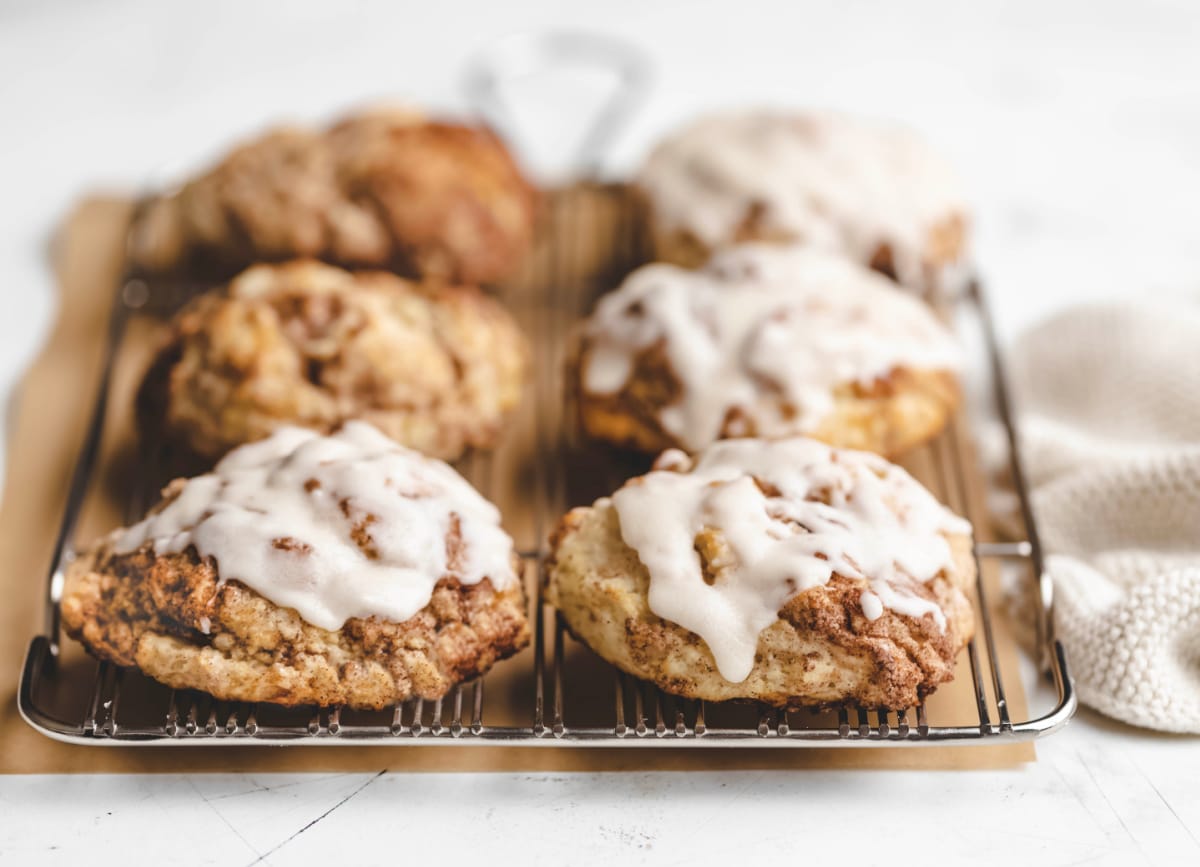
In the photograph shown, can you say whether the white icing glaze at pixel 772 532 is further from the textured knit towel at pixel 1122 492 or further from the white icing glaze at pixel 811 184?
the white icing glaze at pixel 811 184

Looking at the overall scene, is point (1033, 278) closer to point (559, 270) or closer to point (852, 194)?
point (852, 194)

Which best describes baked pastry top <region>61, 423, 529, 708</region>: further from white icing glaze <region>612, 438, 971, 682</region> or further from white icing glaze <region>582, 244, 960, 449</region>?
white icing glaze <region>582, 244, 960, 449</region>

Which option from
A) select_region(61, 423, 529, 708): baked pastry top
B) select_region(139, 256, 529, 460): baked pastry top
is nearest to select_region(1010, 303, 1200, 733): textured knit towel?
select_region(61, 423, 529, 708): baked pastry top

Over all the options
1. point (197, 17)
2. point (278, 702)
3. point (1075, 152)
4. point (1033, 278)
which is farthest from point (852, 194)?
point (197, 17)

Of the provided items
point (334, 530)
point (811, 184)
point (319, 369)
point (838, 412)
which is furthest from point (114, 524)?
point (811, 184)

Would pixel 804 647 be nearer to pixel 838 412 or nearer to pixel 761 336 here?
pixel 838 412

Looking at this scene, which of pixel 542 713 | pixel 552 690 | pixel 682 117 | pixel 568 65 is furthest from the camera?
pixel 682 117

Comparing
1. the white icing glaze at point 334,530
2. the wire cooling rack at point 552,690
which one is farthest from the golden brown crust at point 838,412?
the white icing glaze at point 334,530
